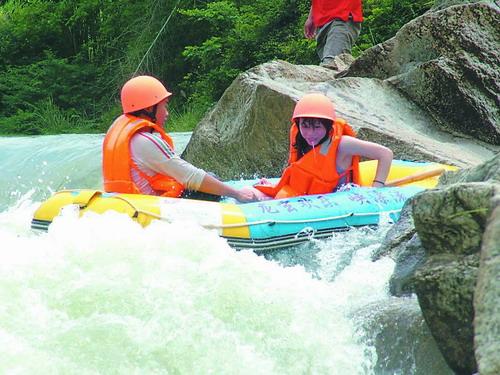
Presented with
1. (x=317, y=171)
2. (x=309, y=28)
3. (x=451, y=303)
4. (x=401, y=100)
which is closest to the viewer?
(x=451, y=303)

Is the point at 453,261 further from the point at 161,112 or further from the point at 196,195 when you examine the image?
the point at 161,112

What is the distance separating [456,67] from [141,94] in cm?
335

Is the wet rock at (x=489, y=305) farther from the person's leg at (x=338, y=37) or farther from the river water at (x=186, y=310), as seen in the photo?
the person's leg at (x=338, y=37)

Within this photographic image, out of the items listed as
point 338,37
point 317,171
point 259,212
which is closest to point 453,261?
point 259,212

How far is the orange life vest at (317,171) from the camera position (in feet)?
19.8

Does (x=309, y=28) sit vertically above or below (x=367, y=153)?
below

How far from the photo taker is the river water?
3691 millimetres

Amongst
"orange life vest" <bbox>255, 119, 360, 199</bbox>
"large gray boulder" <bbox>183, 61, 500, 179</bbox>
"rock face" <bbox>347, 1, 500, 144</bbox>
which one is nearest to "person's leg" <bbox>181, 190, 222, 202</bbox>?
"orange life vest" <bbox>255, 119, 360, 199</bbox>

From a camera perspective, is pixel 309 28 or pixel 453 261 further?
pixel 309 28

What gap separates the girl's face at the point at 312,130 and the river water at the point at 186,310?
3.47 ft

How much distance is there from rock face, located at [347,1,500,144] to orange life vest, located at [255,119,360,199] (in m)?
2.17

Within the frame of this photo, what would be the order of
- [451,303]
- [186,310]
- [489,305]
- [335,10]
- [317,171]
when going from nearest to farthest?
[489,305] < [451,303] < [186,310] < [317,171] < [335,10]

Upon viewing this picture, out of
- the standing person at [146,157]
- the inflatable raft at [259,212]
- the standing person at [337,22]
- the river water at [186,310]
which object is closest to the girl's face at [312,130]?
the inflatable raft at [259,212]

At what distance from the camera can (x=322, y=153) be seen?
6.05 meters
